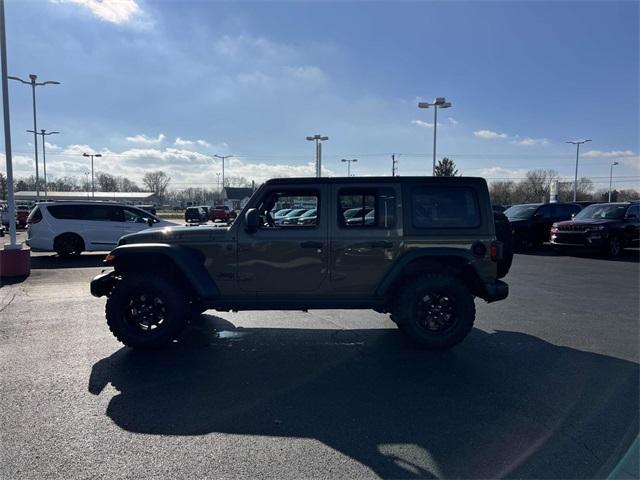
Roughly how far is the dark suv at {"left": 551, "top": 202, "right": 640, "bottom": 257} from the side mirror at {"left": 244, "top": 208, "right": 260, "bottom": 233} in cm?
1312

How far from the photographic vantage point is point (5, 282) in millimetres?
9836

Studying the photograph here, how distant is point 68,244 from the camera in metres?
13.7

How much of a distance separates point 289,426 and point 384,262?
2393mm

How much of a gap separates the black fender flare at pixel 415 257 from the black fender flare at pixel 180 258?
198cm

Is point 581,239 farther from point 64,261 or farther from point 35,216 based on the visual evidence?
point 35,216

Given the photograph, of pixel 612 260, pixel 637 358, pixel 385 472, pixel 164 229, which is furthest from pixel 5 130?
pixel 612 260

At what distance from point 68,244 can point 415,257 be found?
12.3 meters

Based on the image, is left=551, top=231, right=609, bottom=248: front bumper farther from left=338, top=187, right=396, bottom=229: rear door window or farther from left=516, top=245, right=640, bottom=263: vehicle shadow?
left=338, top=187, right=396, bottom=229: rear door window

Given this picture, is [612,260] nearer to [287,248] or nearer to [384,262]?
[384,262]

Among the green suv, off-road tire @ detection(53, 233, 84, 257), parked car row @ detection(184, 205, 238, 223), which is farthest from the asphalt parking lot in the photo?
parked car row @ detection(184, 205, 238, 223)

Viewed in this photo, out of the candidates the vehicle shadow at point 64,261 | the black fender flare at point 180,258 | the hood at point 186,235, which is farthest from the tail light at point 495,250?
the vehicle shadow at point 64,261

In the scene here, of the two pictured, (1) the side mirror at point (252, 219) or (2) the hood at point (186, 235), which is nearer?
(1) the side mirror at point (252, 219)

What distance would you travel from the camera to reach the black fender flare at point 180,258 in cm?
515

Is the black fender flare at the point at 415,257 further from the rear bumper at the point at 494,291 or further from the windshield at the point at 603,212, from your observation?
the windshield at the point at 603,212
